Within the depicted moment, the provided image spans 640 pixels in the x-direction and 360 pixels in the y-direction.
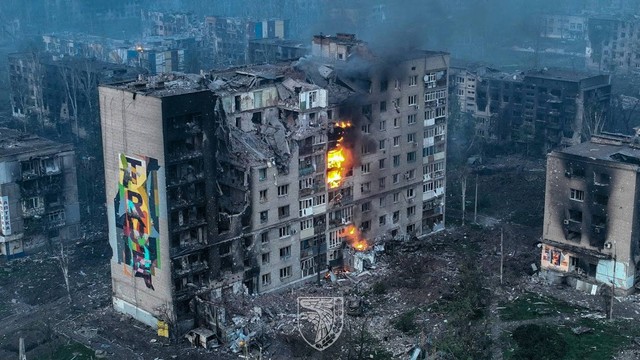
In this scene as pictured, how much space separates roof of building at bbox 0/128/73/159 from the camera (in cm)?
5456

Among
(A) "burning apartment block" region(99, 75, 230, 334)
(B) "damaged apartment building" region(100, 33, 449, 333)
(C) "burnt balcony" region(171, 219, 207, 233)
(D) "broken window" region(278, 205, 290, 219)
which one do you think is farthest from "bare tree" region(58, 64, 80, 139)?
(C) "burnt balcony" region(171, 219, 207, 233)

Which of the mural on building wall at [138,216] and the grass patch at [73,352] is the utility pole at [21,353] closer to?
the grass patch at [73,352]

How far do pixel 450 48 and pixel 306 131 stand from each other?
8017 centimetres

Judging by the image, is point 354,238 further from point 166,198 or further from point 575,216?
point 166,198

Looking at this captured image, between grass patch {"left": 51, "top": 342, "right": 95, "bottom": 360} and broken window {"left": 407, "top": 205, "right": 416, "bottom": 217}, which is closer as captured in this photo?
grass patch {"left": 51, "top": 342, "right": 95, "bottom": 360}

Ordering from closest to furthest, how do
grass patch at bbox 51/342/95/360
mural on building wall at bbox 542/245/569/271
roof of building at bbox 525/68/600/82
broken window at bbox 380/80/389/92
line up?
grass patch at bbox 51/342/95/360, mural on building wall at bbox 542/245/569/271, broken window at bbox 380/80/389/92, roof of building at bbox 525/68/600/82

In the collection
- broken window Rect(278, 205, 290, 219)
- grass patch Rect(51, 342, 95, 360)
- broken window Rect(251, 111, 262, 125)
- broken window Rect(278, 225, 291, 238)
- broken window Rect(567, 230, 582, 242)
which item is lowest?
grass patch Rect(51, 342, 95, 360)

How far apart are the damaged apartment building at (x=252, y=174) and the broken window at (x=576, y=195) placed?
436 inches

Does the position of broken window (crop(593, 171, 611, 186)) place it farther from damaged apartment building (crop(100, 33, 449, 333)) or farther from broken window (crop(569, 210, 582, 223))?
damaged apartment building (crop(100, 33, 449, 333))

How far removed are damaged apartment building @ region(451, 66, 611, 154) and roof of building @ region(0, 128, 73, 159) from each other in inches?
1565

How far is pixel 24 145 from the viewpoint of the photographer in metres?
56.8

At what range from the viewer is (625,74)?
11000 centimetres

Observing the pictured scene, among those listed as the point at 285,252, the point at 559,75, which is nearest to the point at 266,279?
the point at 285,252

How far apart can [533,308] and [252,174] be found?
55.8 feet
